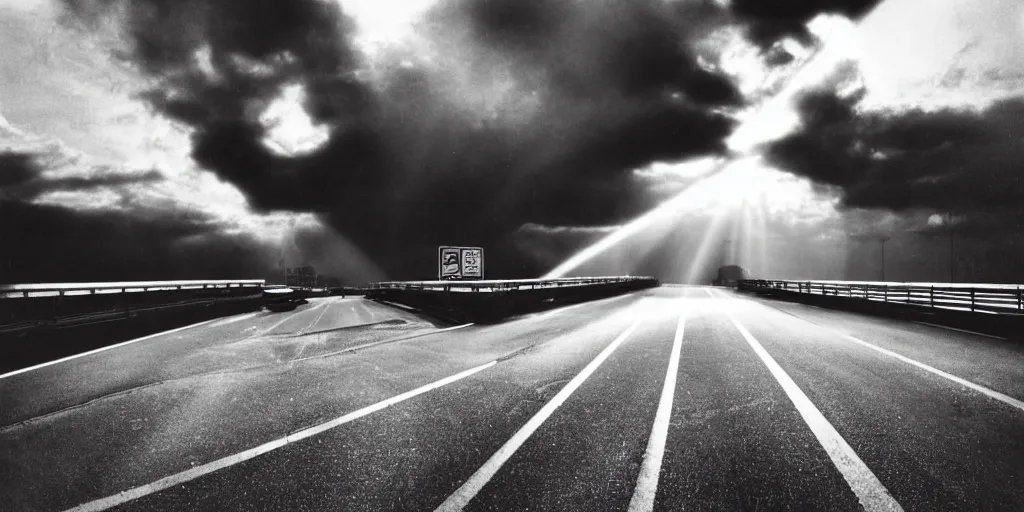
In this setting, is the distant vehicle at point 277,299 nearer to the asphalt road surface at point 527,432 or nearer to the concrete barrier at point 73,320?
the concrete barrier at point 73,320

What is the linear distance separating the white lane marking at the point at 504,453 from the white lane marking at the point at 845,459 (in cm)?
268

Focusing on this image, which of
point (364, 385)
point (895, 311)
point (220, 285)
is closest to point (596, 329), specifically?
point (364, 385)

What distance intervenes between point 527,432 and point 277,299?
26503 millimetres

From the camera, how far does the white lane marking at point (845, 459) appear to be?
2.93 metres

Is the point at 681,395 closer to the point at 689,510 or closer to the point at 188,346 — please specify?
the point at 689,510

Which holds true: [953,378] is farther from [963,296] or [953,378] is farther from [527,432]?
[963,296]

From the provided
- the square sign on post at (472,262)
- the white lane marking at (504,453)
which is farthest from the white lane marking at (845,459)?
the square sign on post at (472,262)

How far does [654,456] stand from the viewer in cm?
368

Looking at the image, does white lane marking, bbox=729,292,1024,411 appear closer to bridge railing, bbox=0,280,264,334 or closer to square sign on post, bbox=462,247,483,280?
bridge railing, bbox=0,280,264,334

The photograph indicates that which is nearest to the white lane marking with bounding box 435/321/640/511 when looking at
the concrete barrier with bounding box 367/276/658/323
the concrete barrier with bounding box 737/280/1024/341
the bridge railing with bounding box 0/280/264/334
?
the concrete barrier with bounding box 367/276/658/323

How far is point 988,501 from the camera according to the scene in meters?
2.93

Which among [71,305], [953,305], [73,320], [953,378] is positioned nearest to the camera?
[953,378]

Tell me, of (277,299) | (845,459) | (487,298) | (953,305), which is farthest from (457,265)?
(845,459)

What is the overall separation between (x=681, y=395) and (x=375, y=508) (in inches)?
163
